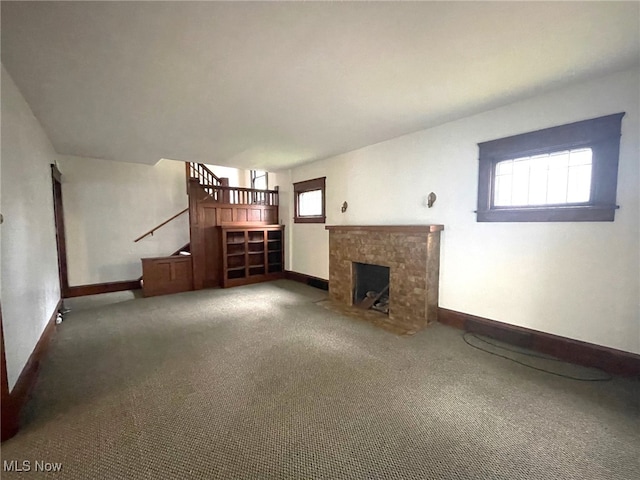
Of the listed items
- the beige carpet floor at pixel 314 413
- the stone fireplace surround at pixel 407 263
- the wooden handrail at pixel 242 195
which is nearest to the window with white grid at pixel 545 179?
the stone fireplace surround at pixel 407 263

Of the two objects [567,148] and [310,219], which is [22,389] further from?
[567,148]

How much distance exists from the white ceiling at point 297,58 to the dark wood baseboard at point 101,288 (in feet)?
10.7

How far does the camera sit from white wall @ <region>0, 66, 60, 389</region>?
1910 millimetres

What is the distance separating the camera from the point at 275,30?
1.67 metres

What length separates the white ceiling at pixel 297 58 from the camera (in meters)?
1.54

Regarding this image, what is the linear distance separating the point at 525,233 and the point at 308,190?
3.91 meters

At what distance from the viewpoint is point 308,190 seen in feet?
18.7

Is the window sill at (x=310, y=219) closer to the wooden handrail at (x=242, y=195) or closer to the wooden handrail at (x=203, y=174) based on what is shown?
the wooden handrail at (x=242, y=195)

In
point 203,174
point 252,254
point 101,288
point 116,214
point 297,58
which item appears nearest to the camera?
point 297,58

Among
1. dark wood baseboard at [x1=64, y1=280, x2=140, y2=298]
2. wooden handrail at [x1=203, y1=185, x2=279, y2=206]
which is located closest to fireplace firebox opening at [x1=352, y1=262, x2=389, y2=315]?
wooden handrail at [x1=203, y1=185, x2=279, y2=206]

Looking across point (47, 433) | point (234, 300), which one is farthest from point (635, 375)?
point (234, 300)

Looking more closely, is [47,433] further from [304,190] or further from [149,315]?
[304,190]

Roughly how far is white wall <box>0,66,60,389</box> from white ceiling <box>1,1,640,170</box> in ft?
1.03

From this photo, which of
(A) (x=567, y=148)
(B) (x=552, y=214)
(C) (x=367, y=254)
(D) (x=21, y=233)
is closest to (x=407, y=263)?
(C) (x=367, y=254)
